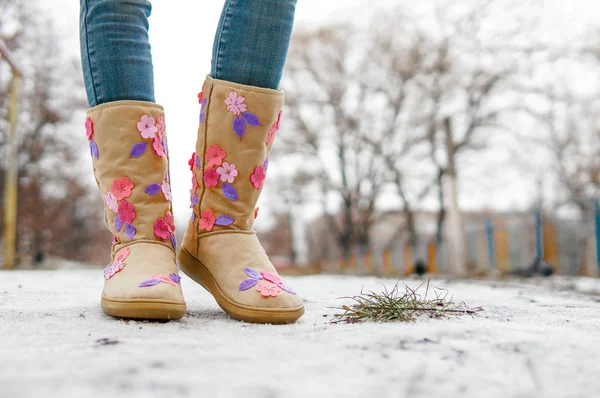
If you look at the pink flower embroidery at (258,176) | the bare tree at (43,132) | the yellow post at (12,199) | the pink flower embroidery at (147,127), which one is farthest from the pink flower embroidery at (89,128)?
the bare tree at (43,132)

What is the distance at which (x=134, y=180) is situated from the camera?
1073 millimetres

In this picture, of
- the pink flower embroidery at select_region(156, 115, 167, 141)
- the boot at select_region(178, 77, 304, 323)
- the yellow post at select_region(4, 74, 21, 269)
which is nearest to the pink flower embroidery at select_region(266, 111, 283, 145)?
the boot at select_region(178, 77, 304, 323)

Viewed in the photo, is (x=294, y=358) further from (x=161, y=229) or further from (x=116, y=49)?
(x=116, y=49)

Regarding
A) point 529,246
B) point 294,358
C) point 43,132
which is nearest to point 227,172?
point 294,358

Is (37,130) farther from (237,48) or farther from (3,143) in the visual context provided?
(237,48)

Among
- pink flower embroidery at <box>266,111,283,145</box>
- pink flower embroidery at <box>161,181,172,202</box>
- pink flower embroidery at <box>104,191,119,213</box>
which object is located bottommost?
pink flower embroidery at <box>104,191,119,213</box>

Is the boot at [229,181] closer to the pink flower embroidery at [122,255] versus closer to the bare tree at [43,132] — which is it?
the pink flower embroidery at [122,255]

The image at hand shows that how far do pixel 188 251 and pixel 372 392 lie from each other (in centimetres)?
67

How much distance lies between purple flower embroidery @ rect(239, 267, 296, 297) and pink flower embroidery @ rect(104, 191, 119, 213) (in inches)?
10.8

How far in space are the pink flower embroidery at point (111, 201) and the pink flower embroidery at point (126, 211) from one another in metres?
0.01

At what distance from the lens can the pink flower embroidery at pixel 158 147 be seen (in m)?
1.08

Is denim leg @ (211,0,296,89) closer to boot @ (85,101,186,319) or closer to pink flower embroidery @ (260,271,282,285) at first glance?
boot @ (85,101,186,319)

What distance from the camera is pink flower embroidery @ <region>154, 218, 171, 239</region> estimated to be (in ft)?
3.56

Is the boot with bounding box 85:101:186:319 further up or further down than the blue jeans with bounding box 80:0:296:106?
further down
